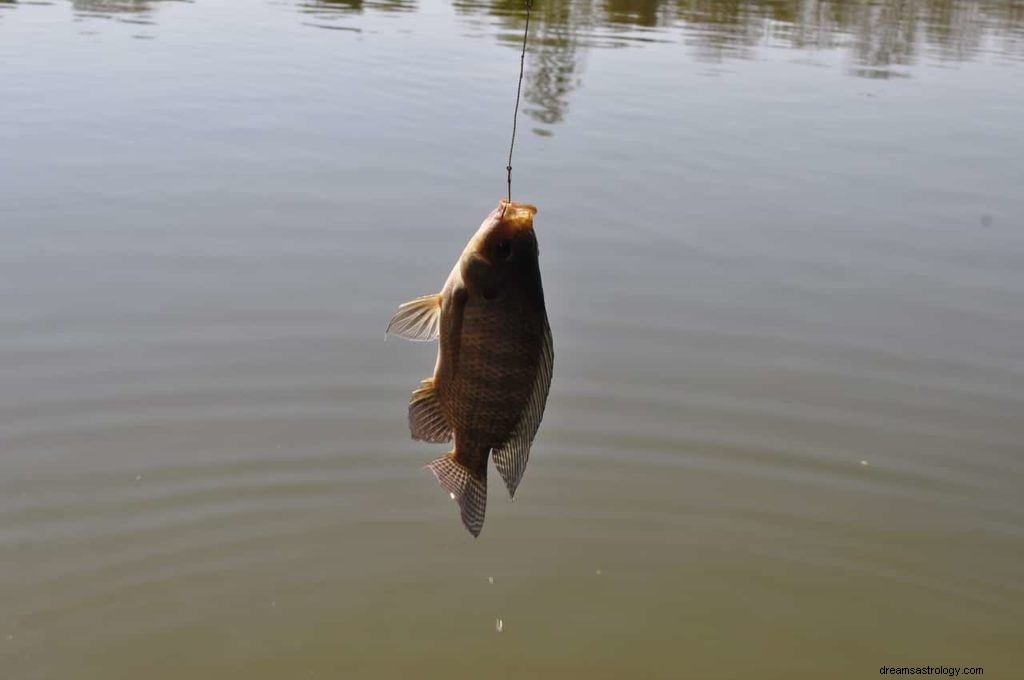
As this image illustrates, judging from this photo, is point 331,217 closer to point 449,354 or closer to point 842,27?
point 449,354

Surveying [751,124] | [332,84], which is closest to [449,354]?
[751,124]

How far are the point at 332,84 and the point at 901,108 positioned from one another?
22.3 ft

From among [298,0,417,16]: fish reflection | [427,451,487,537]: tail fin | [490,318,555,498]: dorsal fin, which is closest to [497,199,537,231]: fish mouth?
[490,318,555,498]: dorsal fin

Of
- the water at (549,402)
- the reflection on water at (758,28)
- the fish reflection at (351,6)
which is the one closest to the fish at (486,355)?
the water at (549,402)

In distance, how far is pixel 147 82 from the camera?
640 inches

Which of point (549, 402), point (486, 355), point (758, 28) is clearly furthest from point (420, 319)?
point (758, 28)

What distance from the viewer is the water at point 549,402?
21.0 ft

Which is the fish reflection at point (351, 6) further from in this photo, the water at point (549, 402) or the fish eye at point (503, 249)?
the fish eye at point (503, 249)

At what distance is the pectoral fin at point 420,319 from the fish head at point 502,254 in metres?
0.20

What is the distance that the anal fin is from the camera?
134 inches

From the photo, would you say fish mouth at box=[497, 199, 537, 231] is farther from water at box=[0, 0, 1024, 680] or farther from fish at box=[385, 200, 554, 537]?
water at box=[0, 0, 1024, 680]

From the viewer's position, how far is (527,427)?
3303mm

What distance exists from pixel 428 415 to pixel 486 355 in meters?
0.29

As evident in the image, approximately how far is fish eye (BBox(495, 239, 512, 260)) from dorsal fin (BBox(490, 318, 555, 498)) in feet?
0.67
